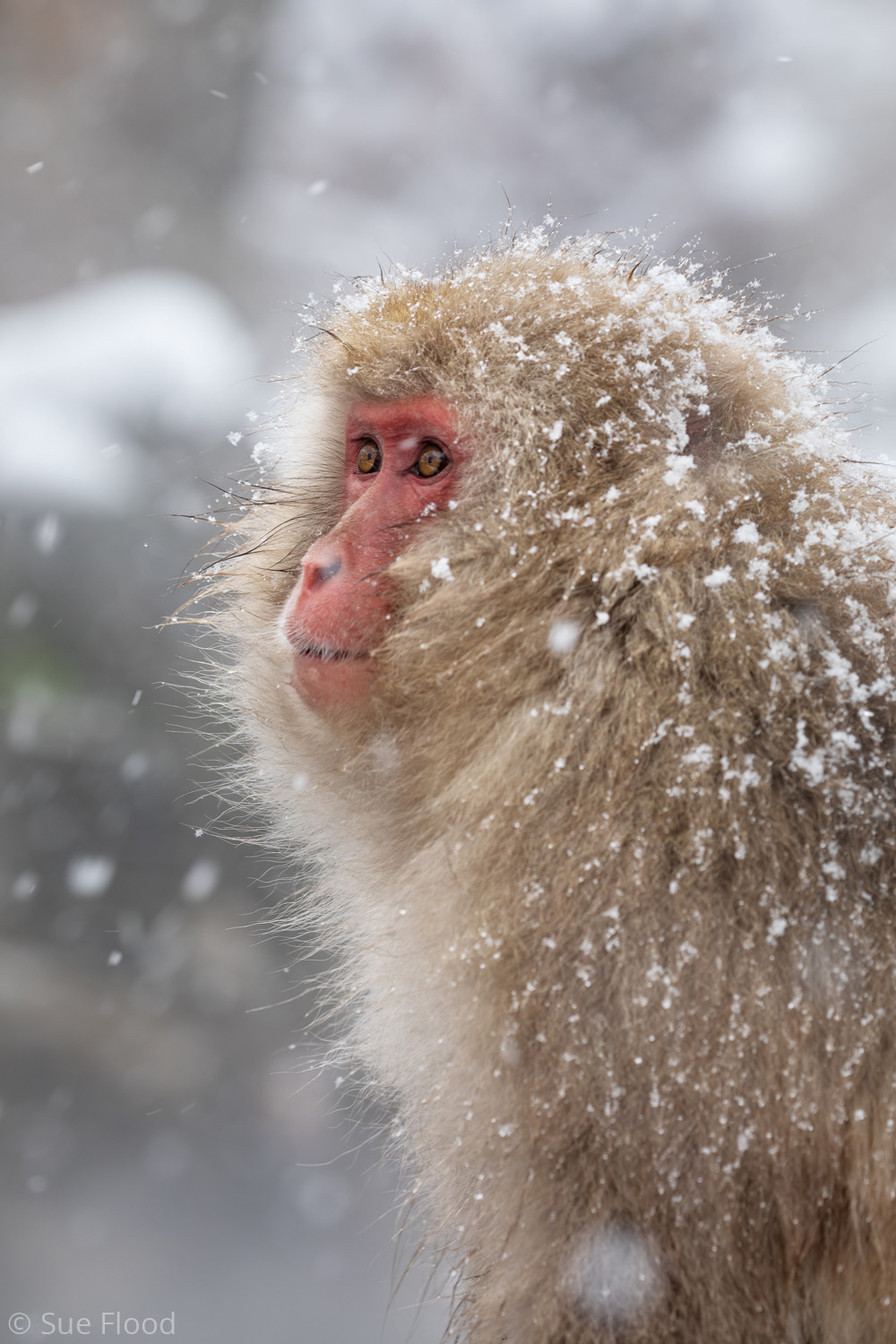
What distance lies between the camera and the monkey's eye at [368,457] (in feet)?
4.90

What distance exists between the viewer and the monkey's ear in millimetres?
1222

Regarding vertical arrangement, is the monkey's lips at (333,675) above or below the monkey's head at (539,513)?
below

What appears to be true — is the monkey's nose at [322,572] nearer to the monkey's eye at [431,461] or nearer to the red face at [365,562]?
the red face at [365,562]

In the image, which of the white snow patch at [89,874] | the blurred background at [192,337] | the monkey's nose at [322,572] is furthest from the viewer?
the white snow patch at [89,874]

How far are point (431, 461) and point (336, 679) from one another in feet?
1.14

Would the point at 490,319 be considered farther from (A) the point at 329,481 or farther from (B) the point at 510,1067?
(B) the point at 510,1067

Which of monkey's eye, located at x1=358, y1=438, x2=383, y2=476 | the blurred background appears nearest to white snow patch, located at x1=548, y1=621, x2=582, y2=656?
monkey's eye, located at x1=358, y1=438, x2=383, y2=476

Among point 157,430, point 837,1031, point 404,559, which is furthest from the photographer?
point 157,430

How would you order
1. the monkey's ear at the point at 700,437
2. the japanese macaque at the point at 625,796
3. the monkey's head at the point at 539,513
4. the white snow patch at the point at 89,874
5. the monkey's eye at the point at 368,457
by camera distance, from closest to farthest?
the japanese macaque at the point at 625,796, the monkey's head at the point at 539,513, the monkey's ear at the point at 700,437, the monkey's eye at the point at 368,457, the white snow patch at the point at 89,874

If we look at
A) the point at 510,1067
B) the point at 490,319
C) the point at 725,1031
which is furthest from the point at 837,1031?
the point at 490,319

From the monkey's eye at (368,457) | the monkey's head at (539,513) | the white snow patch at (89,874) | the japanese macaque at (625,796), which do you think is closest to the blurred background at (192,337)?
the white snow patch at (89,874)

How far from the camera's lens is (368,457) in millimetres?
1506

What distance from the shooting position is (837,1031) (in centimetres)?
96

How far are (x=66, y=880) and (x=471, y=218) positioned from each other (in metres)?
2.50
